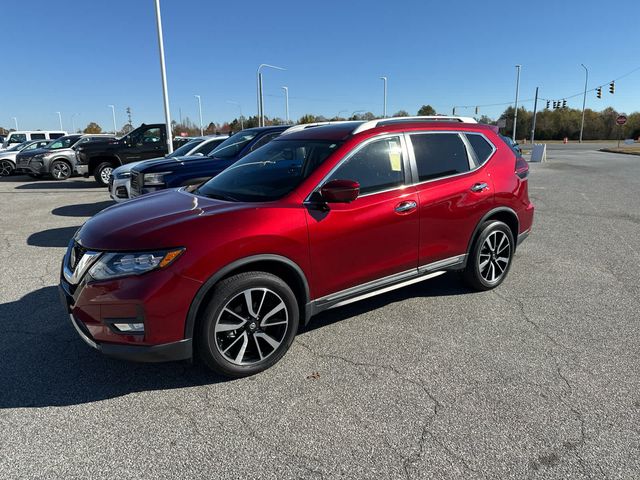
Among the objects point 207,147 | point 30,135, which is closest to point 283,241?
point 207,147

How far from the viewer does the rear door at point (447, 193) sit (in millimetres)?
3969

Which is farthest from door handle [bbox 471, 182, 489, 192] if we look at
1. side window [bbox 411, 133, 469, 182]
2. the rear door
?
side window [bbox 411, 133, 469, 182]

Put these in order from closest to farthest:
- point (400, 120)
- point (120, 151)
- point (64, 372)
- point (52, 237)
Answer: point (64, 372) < point (400, 120) < point (52, 237) < point (120, 151)

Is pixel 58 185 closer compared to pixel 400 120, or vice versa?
pixel 400 120

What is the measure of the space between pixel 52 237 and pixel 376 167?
19.9 feet

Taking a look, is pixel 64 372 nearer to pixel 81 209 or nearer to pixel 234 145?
pixel 234 145

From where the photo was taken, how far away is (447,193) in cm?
409

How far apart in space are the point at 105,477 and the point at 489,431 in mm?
2103

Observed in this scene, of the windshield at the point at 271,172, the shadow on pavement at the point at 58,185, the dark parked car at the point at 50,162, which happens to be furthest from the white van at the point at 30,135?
the windshield at the point at 271,172

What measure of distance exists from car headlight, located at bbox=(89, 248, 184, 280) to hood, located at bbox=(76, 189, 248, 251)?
0.04m

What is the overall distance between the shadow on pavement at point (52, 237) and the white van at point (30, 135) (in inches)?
780

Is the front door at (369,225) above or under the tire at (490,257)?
above

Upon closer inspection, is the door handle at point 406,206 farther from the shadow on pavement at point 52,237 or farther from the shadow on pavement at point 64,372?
the shadow on pavement at point 52,237

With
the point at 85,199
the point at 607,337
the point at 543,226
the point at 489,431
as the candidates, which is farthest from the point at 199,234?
the point at 85,199
